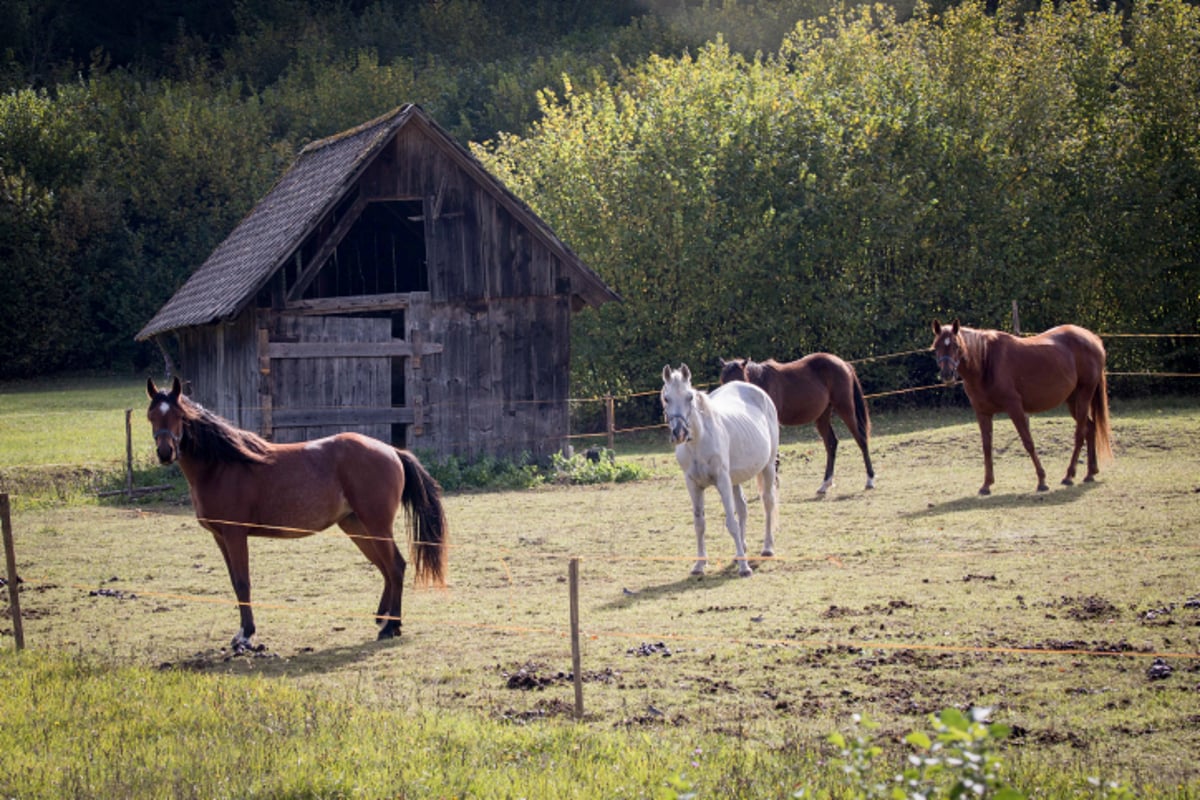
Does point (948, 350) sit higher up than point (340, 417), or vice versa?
point (948, 350)

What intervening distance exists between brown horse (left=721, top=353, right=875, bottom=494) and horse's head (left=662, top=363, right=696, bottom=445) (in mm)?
6008

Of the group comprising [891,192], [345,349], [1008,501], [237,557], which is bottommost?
[1008,501]

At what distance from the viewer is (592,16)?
218 feet

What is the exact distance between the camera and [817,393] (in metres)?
16.8

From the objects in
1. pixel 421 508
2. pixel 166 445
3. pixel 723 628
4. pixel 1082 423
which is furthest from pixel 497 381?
pixel 723 628

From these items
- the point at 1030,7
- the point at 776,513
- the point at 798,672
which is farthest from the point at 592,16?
the point at 798,672

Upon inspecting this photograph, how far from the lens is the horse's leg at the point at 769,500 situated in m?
11.6

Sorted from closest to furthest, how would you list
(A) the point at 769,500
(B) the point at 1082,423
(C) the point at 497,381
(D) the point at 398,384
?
(A) the point at 769,500 < (B) the point at 1082,423 < (C) the point at 497,381 < (D) the point at 398,384

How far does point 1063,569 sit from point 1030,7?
42.0 m

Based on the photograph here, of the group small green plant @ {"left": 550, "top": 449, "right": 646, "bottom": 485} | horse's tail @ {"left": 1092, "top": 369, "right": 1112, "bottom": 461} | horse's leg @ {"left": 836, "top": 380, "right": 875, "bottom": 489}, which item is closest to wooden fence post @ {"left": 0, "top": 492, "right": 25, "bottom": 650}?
small green plant @ {"left": 550, "top": 449, "right": 646, "bottom": 485}

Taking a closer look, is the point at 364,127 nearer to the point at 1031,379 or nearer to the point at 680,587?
the point at 1031,379

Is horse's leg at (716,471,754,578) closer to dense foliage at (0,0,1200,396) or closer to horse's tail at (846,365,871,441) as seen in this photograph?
horse's tail at (846,365,871,441)

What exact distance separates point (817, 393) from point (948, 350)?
9.22ft

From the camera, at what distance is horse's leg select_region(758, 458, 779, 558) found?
11648mm
